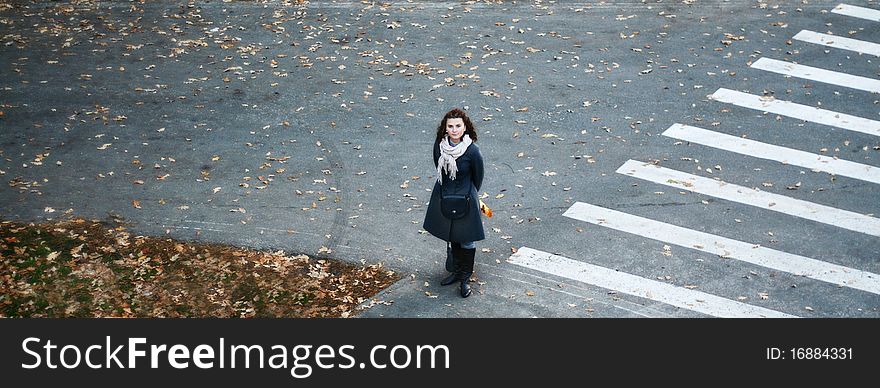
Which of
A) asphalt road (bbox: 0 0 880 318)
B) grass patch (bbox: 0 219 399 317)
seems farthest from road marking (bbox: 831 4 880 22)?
grass patch (bbox: 0 219 399 317)

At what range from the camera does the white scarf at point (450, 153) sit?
10820 millimetres

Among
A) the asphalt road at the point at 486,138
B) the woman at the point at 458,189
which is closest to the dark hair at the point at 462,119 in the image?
the woman at the point at 458,189

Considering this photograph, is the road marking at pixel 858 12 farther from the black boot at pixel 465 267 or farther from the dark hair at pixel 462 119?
the black boot at pixel 465 267

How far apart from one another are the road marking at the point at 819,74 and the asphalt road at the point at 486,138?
11 cm

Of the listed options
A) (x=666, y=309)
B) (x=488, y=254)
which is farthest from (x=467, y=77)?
(x=666, y=309)

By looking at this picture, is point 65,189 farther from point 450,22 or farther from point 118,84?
point 450,22

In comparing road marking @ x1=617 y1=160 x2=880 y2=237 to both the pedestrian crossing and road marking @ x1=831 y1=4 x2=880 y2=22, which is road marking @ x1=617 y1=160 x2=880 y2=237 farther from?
road marking @ x1=831 y1=4 x2=880 y2=22

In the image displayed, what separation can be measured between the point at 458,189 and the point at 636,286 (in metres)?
2.19

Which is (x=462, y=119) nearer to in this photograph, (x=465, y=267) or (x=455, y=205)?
(x=455, y=205)

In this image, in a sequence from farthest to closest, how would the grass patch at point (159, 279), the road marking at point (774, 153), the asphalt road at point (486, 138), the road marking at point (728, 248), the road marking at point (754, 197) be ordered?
the road marking at point (774, 153) < the road marking at point (754, 197) < the asphalt road at point (486, 138) < the road marking at point (728, 248) < the grass patch at point (159, 279)

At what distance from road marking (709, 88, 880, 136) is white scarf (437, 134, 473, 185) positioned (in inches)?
254

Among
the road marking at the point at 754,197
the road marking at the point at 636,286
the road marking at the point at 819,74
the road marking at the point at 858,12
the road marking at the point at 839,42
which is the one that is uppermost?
the road marking at the point at 858,12

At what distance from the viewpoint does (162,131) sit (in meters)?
15.4

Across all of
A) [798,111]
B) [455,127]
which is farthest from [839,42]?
[455,127]
